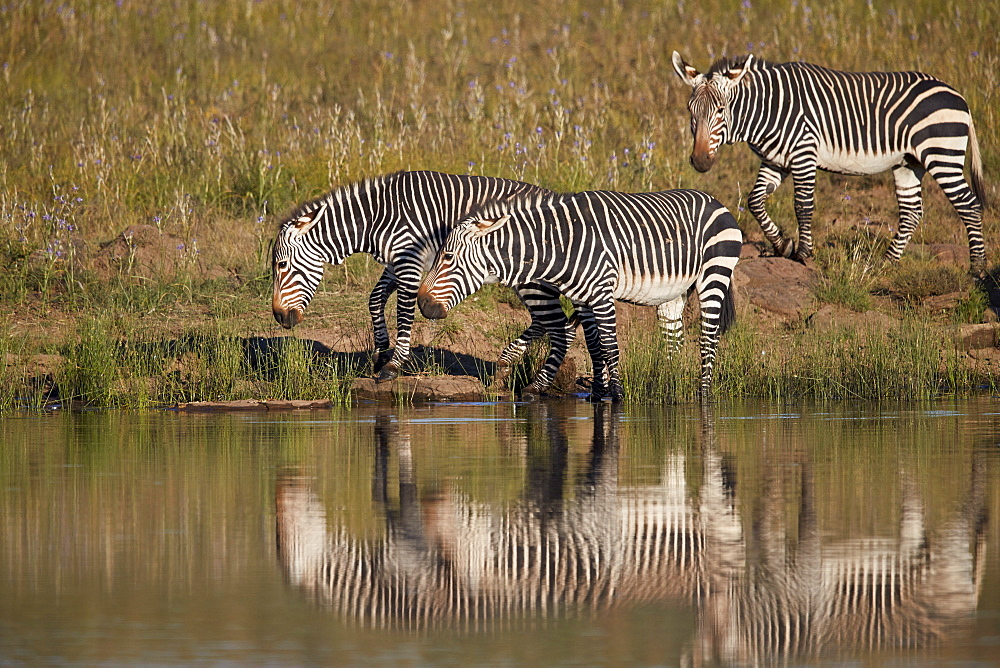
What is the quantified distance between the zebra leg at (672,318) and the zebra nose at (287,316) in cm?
327

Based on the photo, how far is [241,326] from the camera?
579 inches

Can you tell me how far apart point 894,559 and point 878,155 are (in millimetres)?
11529

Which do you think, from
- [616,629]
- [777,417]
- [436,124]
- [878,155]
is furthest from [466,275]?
[436,124]

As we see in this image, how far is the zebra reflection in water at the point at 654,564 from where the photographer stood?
521cm

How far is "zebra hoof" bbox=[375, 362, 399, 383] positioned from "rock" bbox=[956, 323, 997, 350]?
522 centimetres

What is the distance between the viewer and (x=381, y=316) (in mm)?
13984

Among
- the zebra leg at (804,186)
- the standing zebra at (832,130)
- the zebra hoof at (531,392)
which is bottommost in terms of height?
the zebra hoof at (531,392)

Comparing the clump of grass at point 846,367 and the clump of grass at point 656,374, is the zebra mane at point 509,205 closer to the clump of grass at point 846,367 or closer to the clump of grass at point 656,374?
the clump of grass at point 656,374

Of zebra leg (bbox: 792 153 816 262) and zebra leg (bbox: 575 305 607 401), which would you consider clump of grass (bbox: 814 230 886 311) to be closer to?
zebra leg (bbox: 792 153 816 262)

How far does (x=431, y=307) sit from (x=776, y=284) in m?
5.14

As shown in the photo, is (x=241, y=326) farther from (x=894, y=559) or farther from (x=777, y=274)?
(x=894, y=559)

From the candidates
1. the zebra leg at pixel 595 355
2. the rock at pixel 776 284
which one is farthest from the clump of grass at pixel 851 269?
the zebra leg at pixel 595 355

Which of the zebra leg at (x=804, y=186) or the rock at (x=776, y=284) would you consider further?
the zebra leg at (x=804, y=186)

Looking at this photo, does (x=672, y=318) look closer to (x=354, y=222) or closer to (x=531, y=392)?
(x=531, y=392)
